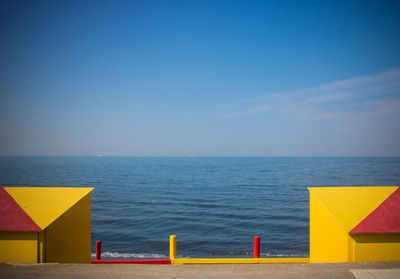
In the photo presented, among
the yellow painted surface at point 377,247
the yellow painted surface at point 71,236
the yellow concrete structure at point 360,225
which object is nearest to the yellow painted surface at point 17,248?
the yellow painted surface at point 71,236

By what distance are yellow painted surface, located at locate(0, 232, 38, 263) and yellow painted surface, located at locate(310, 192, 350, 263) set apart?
3686 millimetres

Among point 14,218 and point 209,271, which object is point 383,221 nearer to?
point 209,271

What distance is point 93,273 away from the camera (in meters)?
2.70

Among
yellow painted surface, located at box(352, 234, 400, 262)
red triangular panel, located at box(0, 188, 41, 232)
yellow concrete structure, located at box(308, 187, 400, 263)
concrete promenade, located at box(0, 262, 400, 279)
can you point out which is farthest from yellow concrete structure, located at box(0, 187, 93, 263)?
yellow painted surface, located at box(352, 234, 400, 262)

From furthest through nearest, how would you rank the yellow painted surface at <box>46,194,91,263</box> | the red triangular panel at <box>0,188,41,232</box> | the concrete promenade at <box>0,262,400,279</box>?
the yellow painted surface at <box>46,194,91,263</box>, the red triangular panel at <box>0,188,41,232</box>, the concrete promenade at <box>0,262,400,279</box>

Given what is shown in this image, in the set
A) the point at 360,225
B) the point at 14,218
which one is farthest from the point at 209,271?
the point at 14,218

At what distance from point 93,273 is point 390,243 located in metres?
3.44

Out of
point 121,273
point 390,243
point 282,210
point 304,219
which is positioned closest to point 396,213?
point 390,243

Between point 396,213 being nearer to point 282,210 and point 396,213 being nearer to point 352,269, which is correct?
point 352,269

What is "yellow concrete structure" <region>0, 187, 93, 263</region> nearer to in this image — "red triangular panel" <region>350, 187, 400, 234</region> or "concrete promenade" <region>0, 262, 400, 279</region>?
"concrete promenade" <region>0, 262, 400, 279</region>

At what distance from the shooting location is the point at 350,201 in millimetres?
3516

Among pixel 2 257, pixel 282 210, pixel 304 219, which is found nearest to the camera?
pixel 2 257

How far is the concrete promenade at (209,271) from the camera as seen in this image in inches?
104

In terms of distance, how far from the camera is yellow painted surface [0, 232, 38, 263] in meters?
2.90
